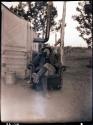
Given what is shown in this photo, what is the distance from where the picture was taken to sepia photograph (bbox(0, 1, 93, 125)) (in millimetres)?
1373

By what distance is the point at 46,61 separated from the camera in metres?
1.39

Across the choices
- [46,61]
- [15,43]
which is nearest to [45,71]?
[46,61]

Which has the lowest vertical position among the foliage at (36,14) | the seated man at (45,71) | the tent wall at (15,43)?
the seated man at (45,71)

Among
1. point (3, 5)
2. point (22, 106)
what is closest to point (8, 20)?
point (3, 5)

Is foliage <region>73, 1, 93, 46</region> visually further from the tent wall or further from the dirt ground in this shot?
the tent wall

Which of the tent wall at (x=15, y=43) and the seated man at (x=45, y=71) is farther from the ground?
the tent wall at (x=15, y=43)

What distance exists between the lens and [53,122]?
1402mm

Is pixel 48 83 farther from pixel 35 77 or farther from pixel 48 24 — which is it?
pixel 48 24

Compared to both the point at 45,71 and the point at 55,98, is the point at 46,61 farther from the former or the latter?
the point at 55,98

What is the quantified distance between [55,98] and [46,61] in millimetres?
151

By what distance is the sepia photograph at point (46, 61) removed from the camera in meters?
1.37

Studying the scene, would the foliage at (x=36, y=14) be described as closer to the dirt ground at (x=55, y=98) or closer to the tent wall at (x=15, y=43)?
the tent wall at (x=15, y=43)

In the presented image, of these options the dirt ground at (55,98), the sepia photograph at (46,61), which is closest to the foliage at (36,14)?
the sepia photograph at (46,61)

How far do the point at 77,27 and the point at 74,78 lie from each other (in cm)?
20
